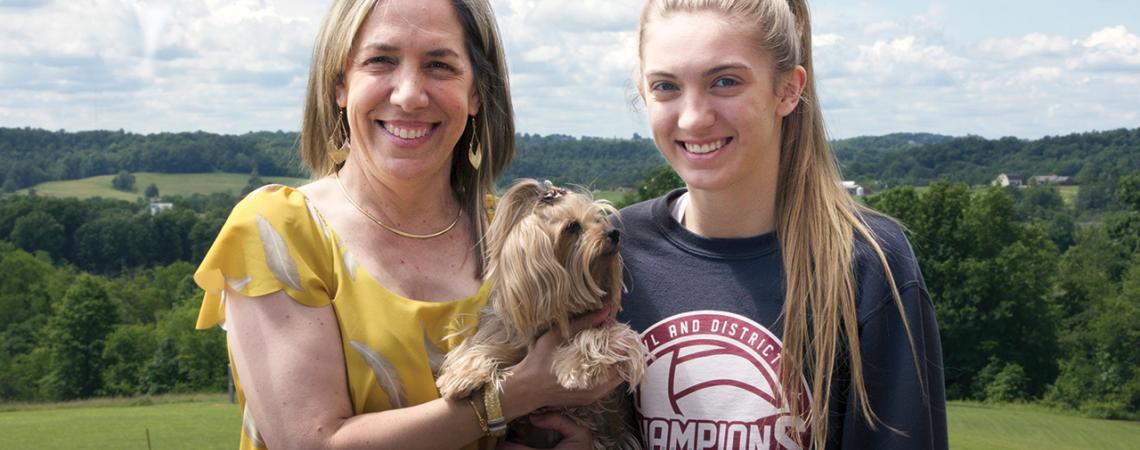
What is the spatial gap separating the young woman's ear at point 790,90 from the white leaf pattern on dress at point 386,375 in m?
1.66

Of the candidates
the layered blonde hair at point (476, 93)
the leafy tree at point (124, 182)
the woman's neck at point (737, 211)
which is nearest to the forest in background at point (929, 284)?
the leafy tree at point (124, 182)

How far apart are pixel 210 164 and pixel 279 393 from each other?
100328 mm

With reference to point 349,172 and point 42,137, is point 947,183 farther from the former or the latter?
point 42,137

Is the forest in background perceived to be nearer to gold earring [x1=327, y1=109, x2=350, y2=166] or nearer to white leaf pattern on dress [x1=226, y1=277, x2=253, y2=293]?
gold earring [x1=327, y1=109, x2=350, y2=166]

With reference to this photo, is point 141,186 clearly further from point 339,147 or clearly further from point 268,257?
point 268,257

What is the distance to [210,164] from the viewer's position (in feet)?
323

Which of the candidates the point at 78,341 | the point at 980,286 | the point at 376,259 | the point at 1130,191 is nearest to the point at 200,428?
the point at 376,259

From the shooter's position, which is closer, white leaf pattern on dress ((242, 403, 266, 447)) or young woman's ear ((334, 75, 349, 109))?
white leaf pattern on dress ((242, 403, 266, 447))

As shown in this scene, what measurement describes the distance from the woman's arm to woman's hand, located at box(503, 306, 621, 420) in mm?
289

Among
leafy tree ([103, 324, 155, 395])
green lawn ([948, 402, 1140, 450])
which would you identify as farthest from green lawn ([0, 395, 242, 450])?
leafy tree ([103, 324, 155, 395])

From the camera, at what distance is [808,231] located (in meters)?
3.80

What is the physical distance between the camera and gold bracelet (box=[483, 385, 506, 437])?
3.84 metres

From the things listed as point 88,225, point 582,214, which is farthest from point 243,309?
point 88,225

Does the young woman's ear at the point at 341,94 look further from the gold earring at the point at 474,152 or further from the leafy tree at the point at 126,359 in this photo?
the leafy tree at the point at 126,359
